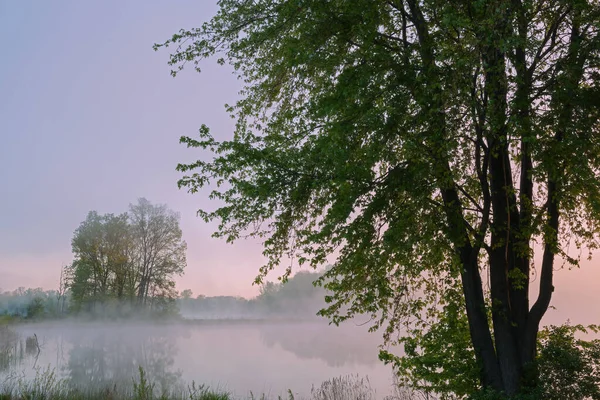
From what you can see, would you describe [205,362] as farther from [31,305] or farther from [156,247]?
[31,305]

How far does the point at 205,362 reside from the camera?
22234 millimetres

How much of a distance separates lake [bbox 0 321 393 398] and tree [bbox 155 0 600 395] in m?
5.39

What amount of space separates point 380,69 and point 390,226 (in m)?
2.57

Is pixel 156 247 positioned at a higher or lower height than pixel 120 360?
higher

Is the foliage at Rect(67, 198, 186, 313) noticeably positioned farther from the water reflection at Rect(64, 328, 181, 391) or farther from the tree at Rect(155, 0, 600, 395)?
the tree at Rect(155, 0, 600, 395)

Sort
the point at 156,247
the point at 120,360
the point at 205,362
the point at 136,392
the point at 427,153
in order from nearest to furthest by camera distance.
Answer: the point at 427,153, the point at 136,392, the point at 120,360, the point at 205,362, the point at 156,247

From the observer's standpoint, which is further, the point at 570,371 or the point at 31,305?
the point at 31,305

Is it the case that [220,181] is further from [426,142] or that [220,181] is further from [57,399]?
[57,399]

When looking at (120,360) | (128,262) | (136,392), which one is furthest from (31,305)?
(136,392)

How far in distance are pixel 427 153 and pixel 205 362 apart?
18379 mm

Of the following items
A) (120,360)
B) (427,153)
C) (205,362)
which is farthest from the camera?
(205,362)

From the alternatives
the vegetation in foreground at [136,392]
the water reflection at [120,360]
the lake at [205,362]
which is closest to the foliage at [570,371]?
the vegetation in foreground at [136,392]

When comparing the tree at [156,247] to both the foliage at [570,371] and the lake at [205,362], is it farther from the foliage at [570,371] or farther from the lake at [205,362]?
the foliage at [570,371]

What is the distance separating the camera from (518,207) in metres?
8.81
